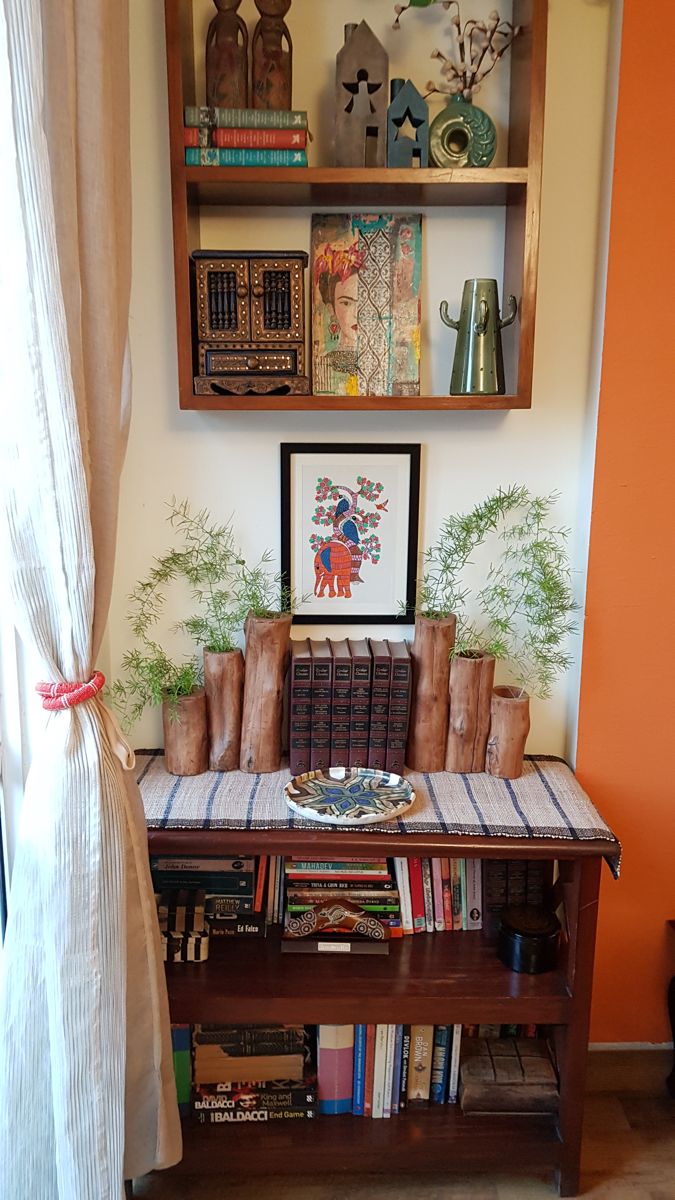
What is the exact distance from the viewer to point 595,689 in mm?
1880

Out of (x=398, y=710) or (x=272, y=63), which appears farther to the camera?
(x=398, y=710)

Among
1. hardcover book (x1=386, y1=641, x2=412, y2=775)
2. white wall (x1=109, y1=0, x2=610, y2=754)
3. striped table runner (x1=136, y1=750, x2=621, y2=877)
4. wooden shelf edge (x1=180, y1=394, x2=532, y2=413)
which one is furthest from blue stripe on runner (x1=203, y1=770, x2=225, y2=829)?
wooden shelf edge (x1=180, y1=394, x2=532, y2=413)

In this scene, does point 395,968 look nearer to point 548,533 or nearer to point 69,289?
point 548,533

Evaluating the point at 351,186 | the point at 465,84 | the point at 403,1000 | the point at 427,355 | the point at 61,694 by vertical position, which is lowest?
the point at 403,1000

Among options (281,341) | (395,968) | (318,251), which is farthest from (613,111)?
(395,968)

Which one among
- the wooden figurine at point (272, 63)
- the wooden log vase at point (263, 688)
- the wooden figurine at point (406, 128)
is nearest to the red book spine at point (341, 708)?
the wooden log vase at point (263, 688)

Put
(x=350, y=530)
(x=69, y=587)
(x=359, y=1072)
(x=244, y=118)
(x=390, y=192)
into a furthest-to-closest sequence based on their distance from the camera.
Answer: (x=350, y=530) < (x=359, y=1072) < (x=390, y=192) < (x=244, y=118) < (x=69, y=587)

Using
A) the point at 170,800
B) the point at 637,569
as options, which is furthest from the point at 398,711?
the point at 637,569

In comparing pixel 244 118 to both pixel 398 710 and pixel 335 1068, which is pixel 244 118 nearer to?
pixel 398 710

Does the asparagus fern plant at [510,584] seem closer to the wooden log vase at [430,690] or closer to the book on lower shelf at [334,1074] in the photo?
the wooden log vase at [430,690]

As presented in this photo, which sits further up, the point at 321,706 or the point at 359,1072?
the point at 321,706

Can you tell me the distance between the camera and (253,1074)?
1.77 metres

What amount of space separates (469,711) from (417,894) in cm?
39

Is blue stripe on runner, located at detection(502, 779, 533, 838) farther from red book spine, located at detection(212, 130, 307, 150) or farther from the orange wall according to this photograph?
red book spine, located at detection(212, 130, 307, 150)
